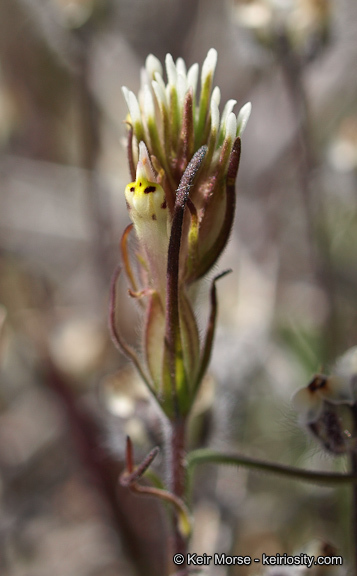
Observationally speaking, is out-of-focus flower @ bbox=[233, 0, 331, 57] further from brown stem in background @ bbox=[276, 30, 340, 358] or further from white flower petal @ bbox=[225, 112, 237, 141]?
white flower petal @ bbox=[225, 112, 237, 141]

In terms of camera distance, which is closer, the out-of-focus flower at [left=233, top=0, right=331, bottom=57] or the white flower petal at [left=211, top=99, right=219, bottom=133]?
the white flower petal at [left=211, top=99, right=219, bottom=133]

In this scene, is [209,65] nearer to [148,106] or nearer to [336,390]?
[148,106]

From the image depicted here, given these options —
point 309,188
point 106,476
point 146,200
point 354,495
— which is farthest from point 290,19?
point 106,476

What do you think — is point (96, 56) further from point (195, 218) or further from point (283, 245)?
point (195, 218)

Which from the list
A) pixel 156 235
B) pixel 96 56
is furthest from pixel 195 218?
pixel 96 56

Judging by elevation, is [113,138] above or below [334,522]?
above

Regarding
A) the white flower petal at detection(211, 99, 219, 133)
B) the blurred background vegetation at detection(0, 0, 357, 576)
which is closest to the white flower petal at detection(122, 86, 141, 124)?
the white flower petal at detection(211, 99, 219, 133)
